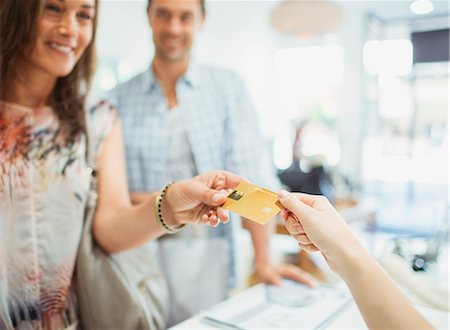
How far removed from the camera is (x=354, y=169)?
244 inches

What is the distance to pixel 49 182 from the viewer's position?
3.23 ft

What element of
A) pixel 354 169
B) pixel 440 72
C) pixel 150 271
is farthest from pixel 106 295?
pixel 440 72

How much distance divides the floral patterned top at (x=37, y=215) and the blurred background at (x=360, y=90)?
4.37 m

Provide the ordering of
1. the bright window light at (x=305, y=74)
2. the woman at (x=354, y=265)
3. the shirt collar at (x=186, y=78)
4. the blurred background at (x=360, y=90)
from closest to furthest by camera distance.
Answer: the woman at (x=354, y=265), the shirt collar at (x=186, y=78), the blurred background at (x=360, y=90), the bright window light at (x=305, y=74)

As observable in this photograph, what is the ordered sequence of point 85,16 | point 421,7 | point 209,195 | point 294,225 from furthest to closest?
point 421,7 < point 85,16 < point 209,195 < point 294,225

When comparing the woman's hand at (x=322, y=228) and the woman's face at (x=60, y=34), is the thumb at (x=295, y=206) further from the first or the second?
the woman's face at (x=60, y=34)

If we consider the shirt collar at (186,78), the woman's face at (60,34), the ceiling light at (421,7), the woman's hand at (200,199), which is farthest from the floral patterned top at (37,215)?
the ceiling light at (421,7)

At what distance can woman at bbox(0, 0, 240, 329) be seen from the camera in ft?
3.07

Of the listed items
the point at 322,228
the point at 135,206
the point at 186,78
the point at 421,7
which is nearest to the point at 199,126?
the point at 186,78

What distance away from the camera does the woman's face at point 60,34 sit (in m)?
0.97

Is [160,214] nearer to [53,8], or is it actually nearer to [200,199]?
[200,199]

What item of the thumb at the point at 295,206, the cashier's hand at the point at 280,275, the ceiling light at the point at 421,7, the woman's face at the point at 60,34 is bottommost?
the cashier's hand at the point at 280,275

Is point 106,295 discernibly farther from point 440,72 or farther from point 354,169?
point 440,72

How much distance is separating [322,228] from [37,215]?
23.0 inches
